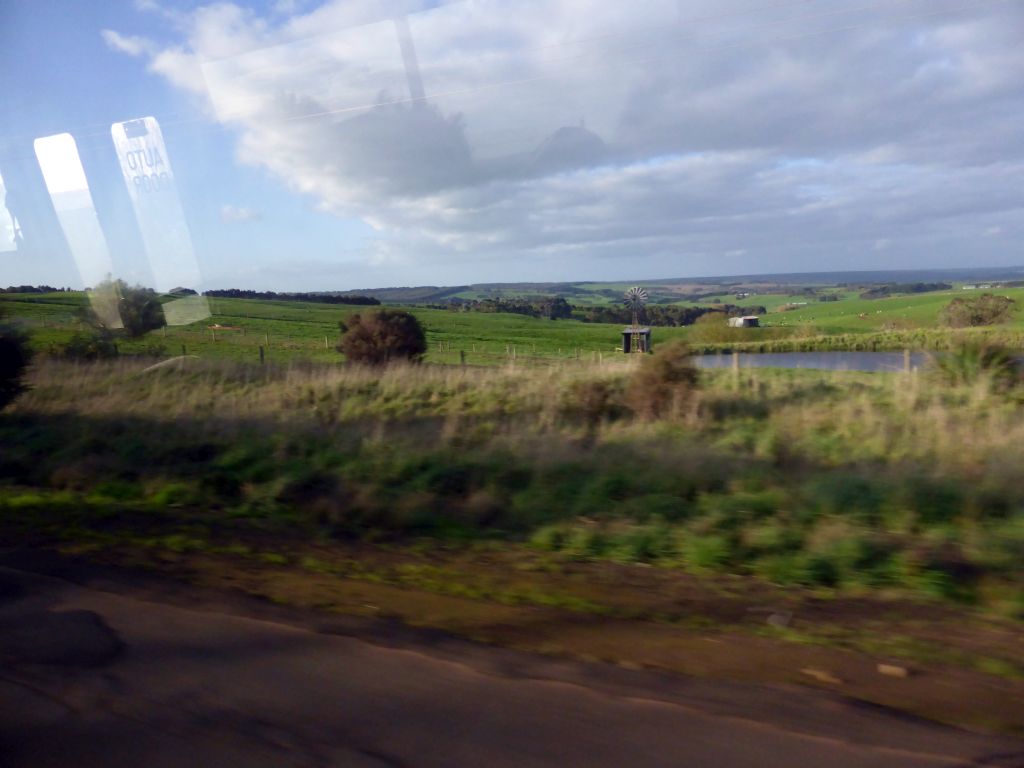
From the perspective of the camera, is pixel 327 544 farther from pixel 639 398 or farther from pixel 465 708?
pixel 639 398

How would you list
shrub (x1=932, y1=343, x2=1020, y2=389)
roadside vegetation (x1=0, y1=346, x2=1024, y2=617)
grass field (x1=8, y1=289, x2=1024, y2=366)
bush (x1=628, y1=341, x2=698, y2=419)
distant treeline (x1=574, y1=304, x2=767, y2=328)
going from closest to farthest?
roadside vegetation (x1=0, y1=346, x2=1024, y2=617)
bush (x1=628, y1=341, x2=698, y2=419)
shrub (x1=932, y1=343, x2=1020, y2=389)
grass field (x1=8, y1=289, x2=1024, y2=366)
distant treeline (x1=574, y1=304, x2=767, y2=328)

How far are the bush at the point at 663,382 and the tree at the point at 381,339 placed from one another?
8.66 metres

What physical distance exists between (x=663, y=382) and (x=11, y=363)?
13011 millimetres

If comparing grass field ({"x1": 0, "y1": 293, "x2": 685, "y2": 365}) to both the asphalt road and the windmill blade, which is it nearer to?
the windmill blade

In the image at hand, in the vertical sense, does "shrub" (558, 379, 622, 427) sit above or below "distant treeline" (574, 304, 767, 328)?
above

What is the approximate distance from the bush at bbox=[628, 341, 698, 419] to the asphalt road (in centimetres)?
977

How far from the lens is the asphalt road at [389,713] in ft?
12.6

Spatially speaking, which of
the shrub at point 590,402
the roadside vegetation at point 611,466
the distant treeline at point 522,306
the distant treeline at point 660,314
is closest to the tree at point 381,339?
the roadside vegetation at point 611,466

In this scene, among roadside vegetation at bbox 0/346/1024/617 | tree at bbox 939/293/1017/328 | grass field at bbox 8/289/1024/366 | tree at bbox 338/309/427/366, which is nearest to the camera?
roadside vegetation at bbox 0/346/1024/617

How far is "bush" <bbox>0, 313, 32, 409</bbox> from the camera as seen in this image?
16453 mm

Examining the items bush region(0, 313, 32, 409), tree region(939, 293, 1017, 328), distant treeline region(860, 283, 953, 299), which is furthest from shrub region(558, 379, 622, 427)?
distant treeline region(860, 283, 953, 299)

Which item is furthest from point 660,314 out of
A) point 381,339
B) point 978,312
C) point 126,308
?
point 126,308

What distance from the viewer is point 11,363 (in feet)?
54.6

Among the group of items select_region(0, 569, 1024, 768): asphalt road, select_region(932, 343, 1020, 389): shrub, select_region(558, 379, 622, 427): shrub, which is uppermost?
select_region(0, 569, 1024, 768): asphalt road
